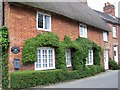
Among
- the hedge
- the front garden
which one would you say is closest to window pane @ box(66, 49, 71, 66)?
the front garden

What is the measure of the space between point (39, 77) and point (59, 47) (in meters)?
3.18

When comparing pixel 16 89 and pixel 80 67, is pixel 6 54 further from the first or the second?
pixel 80 67

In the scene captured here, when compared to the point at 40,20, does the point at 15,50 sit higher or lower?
lower

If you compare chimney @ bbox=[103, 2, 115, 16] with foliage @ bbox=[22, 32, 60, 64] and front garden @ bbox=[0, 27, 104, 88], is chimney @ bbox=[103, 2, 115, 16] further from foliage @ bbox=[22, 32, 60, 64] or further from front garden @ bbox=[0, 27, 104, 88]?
foliage @ bbox=[22, 32, 60, 64]

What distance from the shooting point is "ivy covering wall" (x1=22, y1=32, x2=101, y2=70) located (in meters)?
14.4

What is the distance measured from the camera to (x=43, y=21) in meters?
16.1

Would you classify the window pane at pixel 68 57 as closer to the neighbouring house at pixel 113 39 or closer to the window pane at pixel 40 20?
the window pane at pixel 40 20

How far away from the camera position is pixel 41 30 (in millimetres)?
15820

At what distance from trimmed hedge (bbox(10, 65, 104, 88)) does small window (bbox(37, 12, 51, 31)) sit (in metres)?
3.16

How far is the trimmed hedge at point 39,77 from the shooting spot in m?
13.2

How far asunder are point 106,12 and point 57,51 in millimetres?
21044

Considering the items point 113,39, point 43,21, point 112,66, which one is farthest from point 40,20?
point 113,39

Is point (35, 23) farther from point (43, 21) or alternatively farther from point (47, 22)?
point (47, 22)

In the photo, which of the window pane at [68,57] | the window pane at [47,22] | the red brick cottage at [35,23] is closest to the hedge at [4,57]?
the red brick cottage at [35,23]
